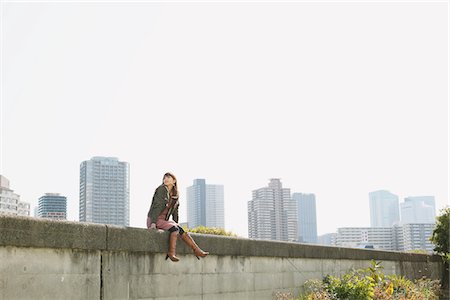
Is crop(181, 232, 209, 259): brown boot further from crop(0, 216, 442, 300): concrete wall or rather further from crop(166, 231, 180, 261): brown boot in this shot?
crop(166, 231, 180, 261): brown boot

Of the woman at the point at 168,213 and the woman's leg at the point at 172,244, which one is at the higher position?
the woman at the point at 168,213

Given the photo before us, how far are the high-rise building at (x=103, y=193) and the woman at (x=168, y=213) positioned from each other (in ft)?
538

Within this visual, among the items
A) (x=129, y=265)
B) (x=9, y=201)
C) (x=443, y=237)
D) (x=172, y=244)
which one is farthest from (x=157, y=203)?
(x=9, y=201)

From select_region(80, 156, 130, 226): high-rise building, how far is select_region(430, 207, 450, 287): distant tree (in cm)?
15176

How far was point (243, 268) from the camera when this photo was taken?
362 inches

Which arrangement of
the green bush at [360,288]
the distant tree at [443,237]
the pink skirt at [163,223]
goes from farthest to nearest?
the distant tree at [443,237]
the green bush at [360,288]
the pink skirt at [163,223]

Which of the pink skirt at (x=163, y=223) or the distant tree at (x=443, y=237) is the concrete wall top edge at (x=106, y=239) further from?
the distant tree at (x=443, y=237)

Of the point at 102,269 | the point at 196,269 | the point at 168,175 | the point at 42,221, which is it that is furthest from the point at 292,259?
the point at 42,221

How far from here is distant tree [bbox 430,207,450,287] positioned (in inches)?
810

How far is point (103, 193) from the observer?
179m

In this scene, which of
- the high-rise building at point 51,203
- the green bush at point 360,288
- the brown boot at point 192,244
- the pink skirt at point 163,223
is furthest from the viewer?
the high-rise building at point 51,203

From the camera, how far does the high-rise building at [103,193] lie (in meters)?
177

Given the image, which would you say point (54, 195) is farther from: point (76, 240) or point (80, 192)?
point (76, 240)

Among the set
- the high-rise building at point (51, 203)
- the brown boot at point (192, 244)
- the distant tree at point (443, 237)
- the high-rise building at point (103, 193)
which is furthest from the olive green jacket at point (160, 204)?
the high-rise building at point (103, 193)
